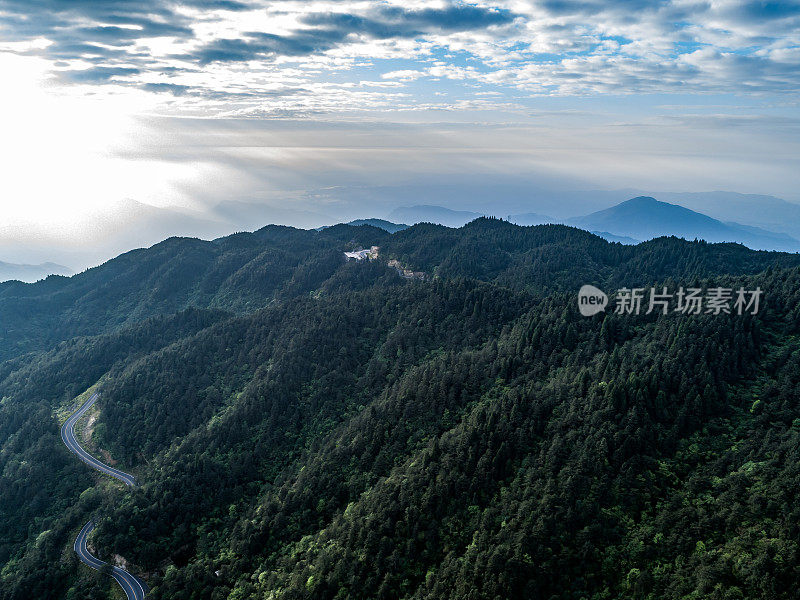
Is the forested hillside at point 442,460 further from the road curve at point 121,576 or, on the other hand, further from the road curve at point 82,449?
the road curve at point 82,449

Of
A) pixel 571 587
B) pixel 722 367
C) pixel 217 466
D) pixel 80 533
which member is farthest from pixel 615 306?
pixel 80 533

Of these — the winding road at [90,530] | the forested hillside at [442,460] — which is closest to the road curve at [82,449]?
the winding road at [90,530]

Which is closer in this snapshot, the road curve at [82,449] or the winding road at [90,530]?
the winding road at [90,530]

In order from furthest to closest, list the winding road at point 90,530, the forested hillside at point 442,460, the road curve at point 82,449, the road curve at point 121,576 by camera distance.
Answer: the road curve at point 82,449 → the winding road at point 90,530 → the road curve at point 121,576 → the forested hillside at point 442,460

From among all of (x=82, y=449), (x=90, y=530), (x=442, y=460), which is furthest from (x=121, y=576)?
(x=442, y=460)

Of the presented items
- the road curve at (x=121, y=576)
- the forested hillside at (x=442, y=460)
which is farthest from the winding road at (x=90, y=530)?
Answer: the forested hillside at (x=442, y=460)

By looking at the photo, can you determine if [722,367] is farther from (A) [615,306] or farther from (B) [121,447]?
(B) [121,447]

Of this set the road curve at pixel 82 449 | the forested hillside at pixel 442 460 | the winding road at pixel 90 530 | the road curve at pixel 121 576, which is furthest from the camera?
the road curve at pixel 82 449

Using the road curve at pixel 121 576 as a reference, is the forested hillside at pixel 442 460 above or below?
above
